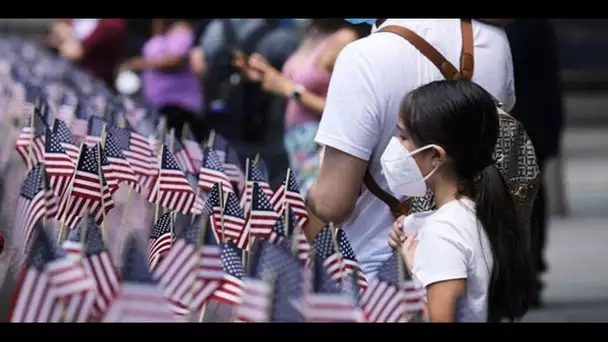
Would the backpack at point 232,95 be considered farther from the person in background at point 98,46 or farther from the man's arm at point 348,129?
the man's arm at point 348,129

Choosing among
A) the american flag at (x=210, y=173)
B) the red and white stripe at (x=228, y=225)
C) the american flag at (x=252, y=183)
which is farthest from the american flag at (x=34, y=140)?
the red and white stripe at (x=228, y=225)

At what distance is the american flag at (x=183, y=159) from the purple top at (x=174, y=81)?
24.4 ft

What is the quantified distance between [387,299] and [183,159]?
2616 mm

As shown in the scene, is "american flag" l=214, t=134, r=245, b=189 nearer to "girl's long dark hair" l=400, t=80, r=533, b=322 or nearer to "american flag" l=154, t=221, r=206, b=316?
"girl's long dark hair" l=400, t=80, r=533, b=322

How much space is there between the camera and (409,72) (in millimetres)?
5109

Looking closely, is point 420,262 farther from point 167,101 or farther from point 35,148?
point 167,101

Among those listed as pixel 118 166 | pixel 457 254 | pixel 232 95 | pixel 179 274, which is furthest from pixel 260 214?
pixel 232 95

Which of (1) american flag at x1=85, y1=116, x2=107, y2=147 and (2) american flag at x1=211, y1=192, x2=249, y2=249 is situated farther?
(1) american flag at x1=85, y1=116, x2=107, y2=147

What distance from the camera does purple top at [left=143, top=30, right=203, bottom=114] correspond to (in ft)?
46.8

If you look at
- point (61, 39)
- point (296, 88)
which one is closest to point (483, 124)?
point (296, 88)

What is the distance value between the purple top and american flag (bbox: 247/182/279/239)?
29.3 feet

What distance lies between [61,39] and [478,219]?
12.6 meters

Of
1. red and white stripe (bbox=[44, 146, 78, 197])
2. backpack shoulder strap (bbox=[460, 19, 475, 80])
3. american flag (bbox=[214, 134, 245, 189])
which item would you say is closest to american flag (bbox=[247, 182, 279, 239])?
backpack shoulder strap (bbox=[460, 19, 475, 80])
